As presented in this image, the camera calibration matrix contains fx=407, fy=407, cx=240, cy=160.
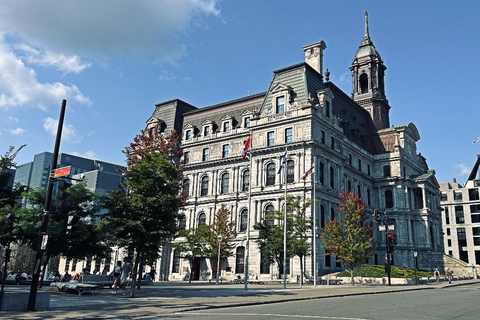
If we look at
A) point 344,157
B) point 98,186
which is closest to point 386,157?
point 344,157

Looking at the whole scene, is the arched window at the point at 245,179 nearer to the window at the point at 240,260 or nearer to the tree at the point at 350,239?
the window at the point at 240,260

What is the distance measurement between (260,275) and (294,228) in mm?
7794

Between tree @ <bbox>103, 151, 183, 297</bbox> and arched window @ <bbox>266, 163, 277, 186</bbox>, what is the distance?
2537 centimetres

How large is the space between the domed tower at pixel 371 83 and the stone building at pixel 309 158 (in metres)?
0.18

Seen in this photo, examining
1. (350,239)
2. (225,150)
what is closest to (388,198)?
(350,239)

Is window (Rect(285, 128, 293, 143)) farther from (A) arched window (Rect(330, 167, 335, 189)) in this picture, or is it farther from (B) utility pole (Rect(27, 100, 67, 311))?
(B) utility pole (Rect(27, 100, 67, 311))

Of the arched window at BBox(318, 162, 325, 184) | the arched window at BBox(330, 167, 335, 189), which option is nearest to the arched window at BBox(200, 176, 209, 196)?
the arched window at BBox(318, 162, 325, 184)

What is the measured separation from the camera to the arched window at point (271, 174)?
1984 inches

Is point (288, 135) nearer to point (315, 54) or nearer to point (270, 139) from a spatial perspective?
point (270, 139)

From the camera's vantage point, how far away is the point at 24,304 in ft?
50.2

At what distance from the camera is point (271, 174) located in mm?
50719

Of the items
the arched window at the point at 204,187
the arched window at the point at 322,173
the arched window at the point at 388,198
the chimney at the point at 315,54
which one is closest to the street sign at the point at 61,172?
the arched window at the point at 322,173

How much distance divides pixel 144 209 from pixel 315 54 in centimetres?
4321

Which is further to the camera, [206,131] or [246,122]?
[206,131]
